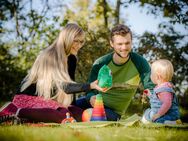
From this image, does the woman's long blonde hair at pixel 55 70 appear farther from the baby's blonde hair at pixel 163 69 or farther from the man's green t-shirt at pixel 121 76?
the baby's blonde hair at pixel 163 69

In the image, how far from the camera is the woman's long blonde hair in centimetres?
471

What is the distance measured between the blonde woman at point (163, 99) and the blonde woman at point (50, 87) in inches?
29.8

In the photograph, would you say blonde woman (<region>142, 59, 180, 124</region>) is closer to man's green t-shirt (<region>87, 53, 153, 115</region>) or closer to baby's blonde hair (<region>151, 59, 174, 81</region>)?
baby's blonde hair (<region>151, 59, 174, 81</region>)

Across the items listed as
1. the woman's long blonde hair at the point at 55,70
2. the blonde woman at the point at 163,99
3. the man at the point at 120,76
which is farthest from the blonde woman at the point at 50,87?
the blonde woman at the point at 163,99

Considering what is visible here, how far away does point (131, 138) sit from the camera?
3.13m

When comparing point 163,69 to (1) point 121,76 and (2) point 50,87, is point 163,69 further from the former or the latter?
(2) point 50,87

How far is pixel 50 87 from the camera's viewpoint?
4.73 meters

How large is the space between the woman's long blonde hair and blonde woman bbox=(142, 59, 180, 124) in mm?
1053

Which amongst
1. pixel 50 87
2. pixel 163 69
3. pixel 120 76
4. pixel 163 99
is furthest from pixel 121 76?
pixel 50 87

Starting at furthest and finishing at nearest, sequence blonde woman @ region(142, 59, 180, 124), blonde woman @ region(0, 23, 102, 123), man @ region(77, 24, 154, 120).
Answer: man @ region(77, 24, 154, 120)
blonde woman @ region(0, 23, 102, 123)
blonde woman @ region(142, 59, 180, 124)

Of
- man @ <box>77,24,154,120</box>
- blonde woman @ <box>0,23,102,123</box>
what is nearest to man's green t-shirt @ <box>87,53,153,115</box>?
man @ <box>77,24,154,120</box>

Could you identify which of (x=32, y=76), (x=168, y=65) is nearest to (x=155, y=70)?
(x=168, y=65)

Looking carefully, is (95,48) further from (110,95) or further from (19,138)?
(19,138)

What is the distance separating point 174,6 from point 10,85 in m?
6.12
